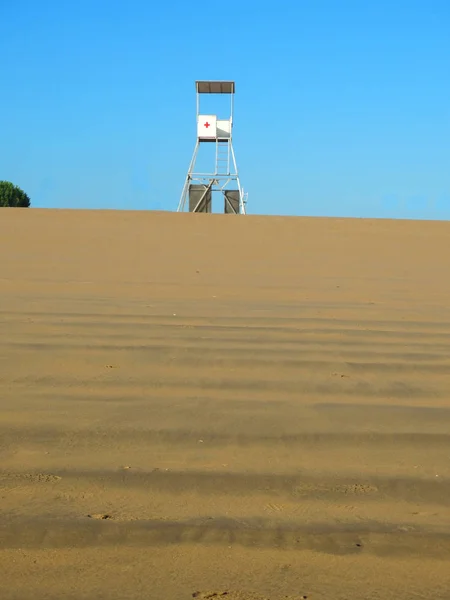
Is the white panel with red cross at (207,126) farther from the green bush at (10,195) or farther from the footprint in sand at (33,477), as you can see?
the footprint in sand at (33,477)

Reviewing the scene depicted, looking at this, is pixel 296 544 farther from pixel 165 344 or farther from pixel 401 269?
pixel 401 269

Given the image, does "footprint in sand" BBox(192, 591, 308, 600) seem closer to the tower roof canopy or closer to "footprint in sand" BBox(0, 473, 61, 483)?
"footprint in sand" BBox(0, 473, 61, 483)

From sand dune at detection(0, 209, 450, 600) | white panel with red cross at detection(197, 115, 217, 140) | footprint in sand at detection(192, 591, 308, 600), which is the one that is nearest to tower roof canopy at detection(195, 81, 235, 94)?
white panel with red cross at detection(197, 115, 217, 140)

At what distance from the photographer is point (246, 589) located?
151 centimetres

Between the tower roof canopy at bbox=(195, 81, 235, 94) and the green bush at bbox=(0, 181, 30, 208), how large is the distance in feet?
45.8

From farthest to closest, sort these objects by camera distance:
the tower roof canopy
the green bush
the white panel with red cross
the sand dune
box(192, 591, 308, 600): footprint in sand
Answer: the green bush, the white panel with red cross, the tower roof canopy, the sand dune, box(192, 591, 308, 600): footprint in sand

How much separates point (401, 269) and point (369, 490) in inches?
248

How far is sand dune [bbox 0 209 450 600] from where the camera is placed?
5.24 feet

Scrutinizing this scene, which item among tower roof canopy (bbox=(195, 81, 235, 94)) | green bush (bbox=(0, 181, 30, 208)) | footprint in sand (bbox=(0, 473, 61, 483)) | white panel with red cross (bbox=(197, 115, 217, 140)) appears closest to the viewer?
footprint in sand (bbox=(0, 473, 61, 483))

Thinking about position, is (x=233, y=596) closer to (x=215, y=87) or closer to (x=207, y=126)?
(x=207, y=126)

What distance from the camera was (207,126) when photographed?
68.9ft

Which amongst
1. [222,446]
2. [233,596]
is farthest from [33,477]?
[233,596]

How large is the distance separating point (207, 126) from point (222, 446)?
19.4m

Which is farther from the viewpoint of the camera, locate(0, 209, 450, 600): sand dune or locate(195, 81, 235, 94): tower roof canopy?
locate(195, 81, 235, 94): tower roof canopy
